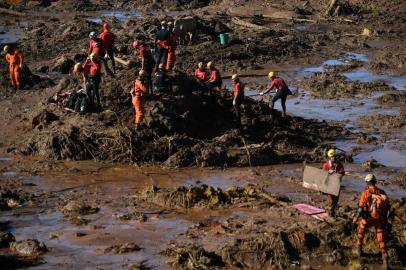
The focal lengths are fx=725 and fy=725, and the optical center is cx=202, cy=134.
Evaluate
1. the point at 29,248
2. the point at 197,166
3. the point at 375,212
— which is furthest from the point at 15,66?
the point at 375,212

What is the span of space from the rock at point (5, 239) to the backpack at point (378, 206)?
6612 millimetres

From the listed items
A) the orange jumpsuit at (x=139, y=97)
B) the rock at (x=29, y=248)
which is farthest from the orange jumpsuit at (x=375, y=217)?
the orange jumpsuit at (x=139, y=97)

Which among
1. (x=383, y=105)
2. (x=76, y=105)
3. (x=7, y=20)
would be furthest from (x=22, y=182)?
(x=7, y=20)

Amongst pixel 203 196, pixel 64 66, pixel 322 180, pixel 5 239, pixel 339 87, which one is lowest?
pixel 5 239

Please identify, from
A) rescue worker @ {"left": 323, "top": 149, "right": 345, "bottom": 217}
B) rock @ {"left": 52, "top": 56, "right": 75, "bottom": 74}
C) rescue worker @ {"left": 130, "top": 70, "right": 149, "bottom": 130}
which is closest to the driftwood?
rock @ {"left": 52, "top": 56, "right": 75, "bottom": 74}

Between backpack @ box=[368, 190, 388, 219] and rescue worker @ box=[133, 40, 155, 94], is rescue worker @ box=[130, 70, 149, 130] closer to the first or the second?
rescue worker @ box=[133, 40, 155, 94]

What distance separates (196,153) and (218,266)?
6434 mm

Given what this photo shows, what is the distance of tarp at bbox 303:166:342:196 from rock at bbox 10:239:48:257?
534 centimetres

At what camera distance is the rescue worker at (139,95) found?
60.3ft

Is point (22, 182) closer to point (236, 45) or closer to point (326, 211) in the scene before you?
point (326, 211)

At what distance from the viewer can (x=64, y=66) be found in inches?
1132

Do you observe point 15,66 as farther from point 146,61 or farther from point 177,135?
point 177,135

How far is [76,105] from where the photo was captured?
19875 mm

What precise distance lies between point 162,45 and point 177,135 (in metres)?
3.07
